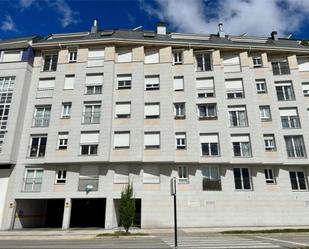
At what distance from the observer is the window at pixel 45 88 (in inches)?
1001

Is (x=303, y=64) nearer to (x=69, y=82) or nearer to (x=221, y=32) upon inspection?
(x=221, y=32)

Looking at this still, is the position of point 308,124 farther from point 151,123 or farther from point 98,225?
point 98,225

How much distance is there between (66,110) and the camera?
24.7 m

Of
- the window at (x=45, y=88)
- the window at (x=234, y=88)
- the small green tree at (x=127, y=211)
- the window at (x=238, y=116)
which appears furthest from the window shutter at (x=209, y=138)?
the window at (x=45, y=88)

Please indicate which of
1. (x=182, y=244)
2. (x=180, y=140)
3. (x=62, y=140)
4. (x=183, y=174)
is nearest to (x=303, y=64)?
(x=180, y=140)

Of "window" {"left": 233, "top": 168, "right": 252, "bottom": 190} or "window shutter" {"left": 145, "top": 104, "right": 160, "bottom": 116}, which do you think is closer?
"window" {"left": 233, "top": 168, "right": 252, "bottom": 190}

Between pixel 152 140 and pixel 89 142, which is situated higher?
pixel 152 140

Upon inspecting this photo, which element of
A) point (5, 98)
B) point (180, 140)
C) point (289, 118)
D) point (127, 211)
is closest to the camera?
point (127, 211)

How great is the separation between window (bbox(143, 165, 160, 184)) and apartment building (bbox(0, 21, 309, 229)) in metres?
0.09

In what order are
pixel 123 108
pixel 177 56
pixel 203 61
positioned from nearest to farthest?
1. pixel 123 108
2. pixel 203 61
3. pixel 177 56

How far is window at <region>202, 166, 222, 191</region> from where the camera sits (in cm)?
2262

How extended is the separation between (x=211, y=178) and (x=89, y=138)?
11131 millimetres

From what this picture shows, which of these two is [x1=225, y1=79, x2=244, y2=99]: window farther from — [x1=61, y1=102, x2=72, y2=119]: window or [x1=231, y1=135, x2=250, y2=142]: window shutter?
[x1=61, y1=102, x2=72, y2=119]: window

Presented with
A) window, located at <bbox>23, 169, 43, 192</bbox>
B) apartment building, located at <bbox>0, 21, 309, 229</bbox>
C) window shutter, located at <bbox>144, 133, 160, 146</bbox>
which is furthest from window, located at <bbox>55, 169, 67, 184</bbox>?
window shutter, located at <bbox>144, 133, 160, 146</bbox>
